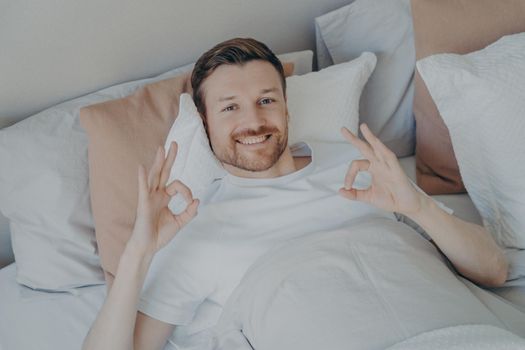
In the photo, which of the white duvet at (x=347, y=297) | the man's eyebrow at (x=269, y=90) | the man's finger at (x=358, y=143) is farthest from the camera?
the man's eyebrow at (x=269, y=90)

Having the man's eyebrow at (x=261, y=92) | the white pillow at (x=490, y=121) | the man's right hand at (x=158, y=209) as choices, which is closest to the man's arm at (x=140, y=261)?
the man's right hand at (x=158, y=209)

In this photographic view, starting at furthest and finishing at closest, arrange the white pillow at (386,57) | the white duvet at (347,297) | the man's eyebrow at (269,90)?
the white pillow at (386,57) → the man's eyebrow at (269,90) → the white duvet at (347,297)

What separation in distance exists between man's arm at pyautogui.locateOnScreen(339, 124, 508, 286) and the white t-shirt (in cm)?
13

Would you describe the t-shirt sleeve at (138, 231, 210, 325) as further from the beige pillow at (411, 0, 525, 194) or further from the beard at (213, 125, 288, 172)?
the beige pillow at (411, 0, 525, 194)

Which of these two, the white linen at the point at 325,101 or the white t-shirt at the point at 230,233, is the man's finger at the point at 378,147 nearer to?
the white t-shirt at the point at 230,233

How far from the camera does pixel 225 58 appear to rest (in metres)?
1.23

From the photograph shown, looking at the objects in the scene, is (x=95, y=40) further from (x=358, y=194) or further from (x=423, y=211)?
(x=423, y=211)

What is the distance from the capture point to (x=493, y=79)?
3.97ft

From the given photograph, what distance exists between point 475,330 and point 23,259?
0.99 metres

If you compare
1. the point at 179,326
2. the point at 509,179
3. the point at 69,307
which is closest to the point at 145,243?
the point at 179,326

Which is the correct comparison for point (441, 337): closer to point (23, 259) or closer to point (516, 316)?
point (516, 316)

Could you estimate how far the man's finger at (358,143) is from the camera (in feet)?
3.28

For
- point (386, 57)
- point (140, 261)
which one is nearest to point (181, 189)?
point (140, 261)

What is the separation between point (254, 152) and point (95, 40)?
52 cm
